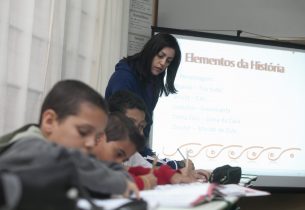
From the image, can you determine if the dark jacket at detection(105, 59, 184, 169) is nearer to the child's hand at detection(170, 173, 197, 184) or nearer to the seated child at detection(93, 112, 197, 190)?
the child's hand at detection(170, 173, 197, 184)

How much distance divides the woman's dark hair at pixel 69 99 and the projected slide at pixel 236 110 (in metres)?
1.72

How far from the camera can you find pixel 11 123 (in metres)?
1.72

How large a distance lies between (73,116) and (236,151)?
6.57 ft

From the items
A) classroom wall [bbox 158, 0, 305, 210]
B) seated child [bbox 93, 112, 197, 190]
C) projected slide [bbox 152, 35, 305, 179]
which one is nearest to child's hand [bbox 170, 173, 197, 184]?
seated child [bbox 93, 112, 197, 190]

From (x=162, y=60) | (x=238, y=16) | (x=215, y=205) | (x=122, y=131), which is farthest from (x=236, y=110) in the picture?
(x=215, y=205)

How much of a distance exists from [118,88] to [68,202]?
1293 millimetres

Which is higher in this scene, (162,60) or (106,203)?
(162,60)

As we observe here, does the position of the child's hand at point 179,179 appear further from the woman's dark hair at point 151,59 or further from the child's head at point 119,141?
the woman's dark hair at point 151,59

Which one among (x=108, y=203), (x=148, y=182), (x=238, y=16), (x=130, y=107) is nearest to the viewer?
(x=108, y=203)

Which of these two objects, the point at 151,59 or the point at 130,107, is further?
the point at 151,59

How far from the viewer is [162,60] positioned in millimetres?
2037

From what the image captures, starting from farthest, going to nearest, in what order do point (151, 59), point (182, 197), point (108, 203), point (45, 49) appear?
1. point (151, 59)
2. point (45, 49)
3. point (182, 197)
4. point (108, 203)

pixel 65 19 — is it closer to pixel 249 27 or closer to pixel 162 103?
pixel 162 103

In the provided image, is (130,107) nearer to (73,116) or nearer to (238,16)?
(73,116)
